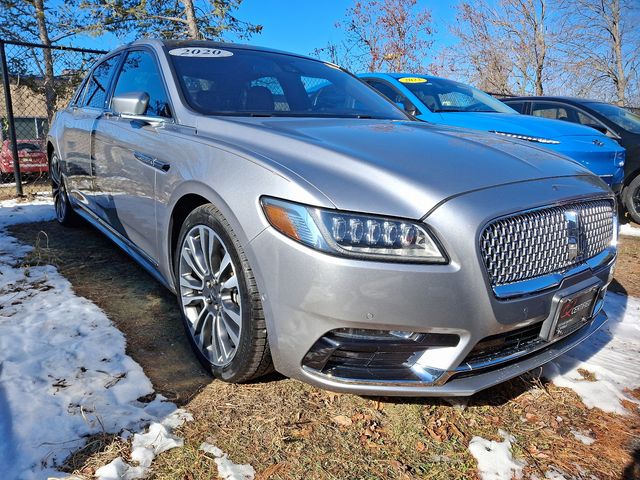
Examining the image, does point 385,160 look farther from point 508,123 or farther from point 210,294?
point 508,123

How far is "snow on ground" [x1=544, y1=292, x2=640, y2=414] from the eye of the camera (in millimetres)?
2307

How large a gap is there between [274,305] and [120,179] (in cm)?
181

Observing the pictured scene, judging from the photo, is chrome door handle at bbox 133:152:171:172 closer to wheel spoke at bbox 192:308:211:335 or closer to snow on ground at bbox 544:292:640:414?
wheel spoke at bbox 192:308:211:335

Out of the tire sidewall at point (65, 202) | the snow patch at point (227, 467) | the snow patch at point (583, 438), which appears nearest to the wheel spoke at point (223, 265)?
the snow patch at point (227, 467)

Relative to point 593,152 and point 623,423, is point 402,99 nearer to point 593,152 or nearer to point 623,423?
point 593,152

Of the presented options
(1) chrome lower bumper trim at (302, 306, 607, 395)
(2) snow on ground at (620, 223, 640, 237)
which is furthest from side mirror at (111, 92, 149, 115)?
(2) snow on ground at (620, 223, 640, 237)

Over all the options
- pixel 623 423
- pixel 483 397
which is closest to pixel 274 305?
pixel 483 397

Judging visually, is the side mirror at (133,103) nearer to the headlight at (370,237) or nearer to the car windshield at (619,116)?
the headlight at (370,237)

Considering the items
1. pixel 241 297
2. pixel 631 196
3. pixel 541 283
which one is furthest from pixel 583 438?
pixel 631 196

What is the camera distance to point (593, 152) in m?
5.19

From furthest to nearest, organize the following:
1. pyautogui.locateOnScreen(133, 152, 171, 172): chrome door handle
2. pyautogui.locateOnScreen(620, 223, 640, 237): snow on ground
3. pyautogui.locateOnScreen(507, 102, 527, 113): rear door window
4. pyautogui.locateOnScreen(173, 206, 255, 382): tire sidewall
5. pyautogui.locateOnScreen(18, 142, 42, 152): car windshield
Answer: pyautogui.locateOnScreen(18, 142, 42, 152): car windshield → pyautogui.locateOnScreen(507, 102, 527, 113): rear door window → pyautogui.locateOnScreen(620, 223, 640, 237): snow on ground → pyautogui.locateOnScreen(133, 152, 171, 172): chrome door handle → pyautogui.locateOnScreen(173, 206, 255, 382): tire sidewall

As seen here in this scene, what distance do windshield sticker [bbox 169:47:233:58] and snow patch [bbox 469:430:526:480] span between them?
2570mm

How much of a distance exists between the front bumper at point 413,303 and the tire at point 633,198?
5735mm

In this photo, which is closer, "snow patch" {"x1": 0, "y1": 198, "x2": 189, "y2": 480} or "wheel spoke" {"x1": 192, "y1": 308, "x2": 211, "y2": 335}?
"snow patch" {"x1": 0, "y1": 198, "x2": 189, "y2": 480}
